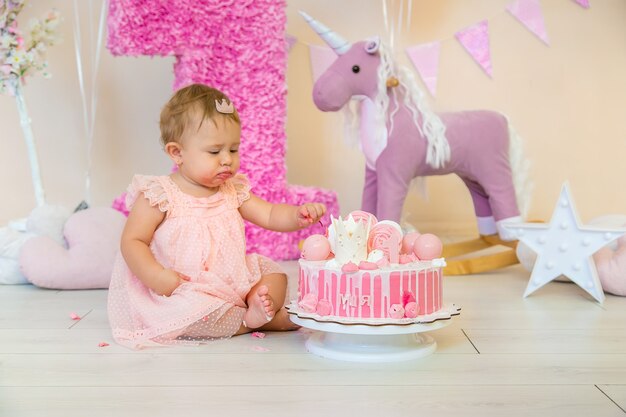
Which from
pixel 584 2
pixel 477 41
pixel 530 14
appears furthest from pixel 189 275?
pixel 584 2

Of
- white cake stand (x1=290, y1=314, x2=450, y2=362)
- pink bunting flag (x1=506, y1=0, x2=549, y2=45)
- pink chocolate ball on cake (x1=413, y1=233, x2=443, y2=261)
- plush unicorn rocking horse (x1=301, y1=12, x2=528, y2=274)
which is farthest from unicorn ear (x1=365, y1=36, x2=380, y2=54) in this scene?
white cake stand (x1=290, y1=314, x2=450, y2=362)

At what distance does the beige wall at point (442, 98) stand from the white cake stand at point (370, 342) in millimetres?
1762

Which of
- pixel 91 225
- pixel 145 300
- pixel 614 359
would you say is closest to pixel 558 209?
pixel 614 359

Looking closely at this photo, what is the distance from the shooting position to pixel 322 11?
3.17m

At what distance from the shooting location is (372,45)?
2.42 m

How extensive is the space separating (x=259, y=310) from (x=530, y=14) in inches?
77.9

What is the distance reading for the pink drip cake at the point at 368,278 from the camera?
4.77 feet

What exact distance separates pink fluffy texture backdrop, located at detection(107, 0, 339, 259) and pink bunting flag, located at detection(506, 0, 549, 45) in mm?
1001

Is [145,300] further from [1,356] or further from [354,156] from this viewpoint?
[354,156]

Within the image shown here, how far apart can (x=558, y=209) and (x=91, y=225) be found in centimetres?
130

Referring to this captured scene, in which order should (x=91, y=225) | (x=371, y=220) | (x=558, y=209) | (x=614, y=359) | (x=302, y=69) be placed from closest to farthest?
(x=614, y=359), (x=371, y=220), (x=558, y=209), (x=91, y=225), (x=302, y=69)

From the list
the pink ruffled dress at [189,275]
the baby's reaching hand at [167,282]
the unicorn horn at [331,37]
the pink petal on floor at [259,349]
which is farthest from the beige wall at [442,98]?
the pink petal on floor at [259,349]

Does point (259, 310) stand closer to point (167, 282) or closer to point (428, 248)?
point (167, 282)

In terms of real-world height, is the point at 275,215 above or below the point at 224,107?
below
